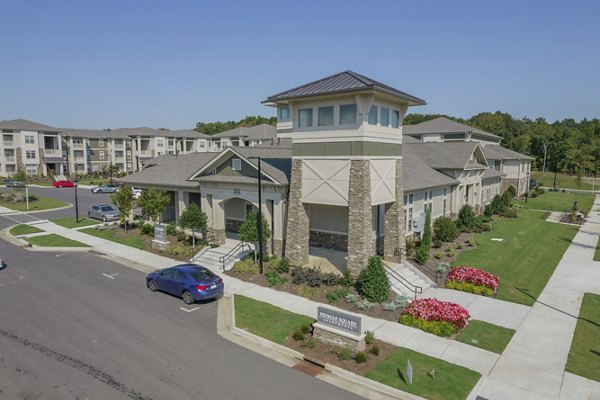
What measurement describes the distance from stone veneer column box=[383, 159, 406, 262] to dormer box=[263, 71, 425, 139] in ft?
10.5

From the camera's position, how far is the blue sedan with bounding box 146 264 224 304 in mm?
18406

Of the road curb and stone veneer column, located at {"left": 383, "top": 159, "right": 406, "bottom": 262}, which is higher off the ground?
stone veneer column, located at {"left": 383, "top": 159, "right": 406, "bottom": 262}

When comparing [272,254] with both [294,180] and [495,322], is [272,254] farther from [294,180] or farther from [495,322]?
[495,322]

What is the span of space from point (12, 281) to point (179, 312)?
36.1ft

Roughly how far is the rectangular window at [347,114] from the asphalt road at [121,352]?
36.5ft

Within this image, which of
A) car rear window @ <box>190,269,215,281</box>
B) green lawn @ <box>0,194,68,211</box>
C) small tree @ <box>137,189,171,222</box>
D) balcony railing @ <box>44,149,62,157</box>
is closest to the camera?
car rear window @ <box>190,269,215,281</box>

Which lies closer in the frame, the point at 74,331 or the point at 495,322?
the point at 74,331

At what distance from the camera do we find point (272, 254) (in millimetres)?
24078

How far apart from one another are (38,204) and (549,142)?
104m

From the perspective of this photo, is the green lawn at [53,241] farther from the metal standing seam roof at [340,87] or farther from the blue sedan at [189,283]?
the metal standing seam roof at [340,87]

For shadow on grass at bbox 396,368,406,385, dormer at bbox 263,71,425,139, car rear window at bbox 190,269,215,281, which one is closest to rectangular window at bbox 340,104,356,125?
dormer at bbox 263,71,425,139

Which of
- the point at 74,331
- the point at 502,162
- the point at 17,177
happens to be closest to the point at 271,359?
the point at 74,331

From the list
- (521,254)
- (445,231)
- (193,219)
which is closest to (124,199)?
(193,219)

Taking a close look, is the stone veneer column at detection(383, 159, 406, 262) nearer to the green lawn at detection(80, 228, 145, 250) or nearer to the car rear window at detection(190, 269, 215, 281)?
the car rear window at detection(190, 269, 215, 281)
